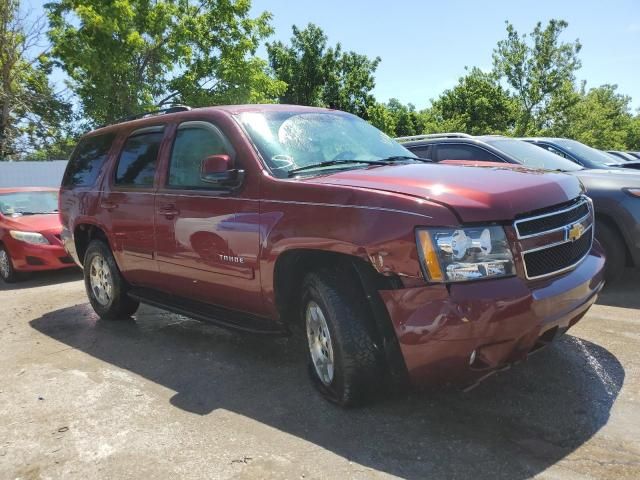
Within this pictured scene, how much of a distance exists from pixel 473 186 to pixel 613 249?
10.5ft

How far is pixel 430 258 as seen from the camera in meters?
2.83

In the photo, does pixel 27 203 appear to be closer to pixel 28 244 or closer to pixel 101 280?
pixel 28 244

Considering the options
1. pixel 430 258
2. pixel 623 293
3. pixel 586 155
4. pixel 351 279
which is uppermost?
pixel 586 155

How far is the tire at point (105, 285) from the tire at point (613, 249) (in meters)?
4.64

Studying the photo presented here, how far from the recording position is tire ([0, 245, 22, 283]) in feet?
28.4

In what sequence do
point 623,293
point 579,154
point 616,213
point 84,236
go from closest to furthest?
point 616,213 → point 623,293 → point 84,236 → point 579,154

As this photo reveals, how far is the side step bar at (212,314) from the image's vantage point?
3799 millimetres

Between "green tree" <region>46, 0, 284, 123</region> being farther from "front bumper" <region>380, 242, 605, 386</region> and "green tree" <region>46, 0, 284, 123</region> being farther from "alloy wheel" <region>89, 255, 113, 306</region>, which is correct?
"front bumper" <region>380, 242, 605, 386</region>

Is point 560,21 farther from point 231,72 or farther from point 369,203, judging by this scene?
point 369,203

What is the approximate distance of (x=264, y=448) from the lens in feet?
9.97

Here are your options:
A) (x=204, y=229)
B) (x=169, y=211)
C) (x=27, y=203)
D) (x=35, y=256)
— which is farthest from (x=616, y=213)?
(x=27, y=203)

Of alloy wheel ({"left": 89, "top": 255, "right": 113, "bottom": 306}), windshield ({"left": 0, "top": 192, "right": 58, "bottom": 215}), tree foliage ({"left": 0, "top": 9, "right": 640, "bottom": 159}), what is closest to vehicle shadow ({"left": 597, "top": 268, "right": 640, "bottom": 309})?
alloy wheel ({"left": 89, "top": 255, "right": 113, "bottom": 306})

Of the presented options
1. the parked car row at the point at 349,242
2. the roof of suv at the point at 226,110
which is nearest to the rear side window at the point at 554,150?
the parked car row at the point at 349,242

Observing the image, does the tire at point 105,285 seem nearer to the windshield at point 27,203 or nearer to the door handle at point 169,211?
the door handle at point 169,211
